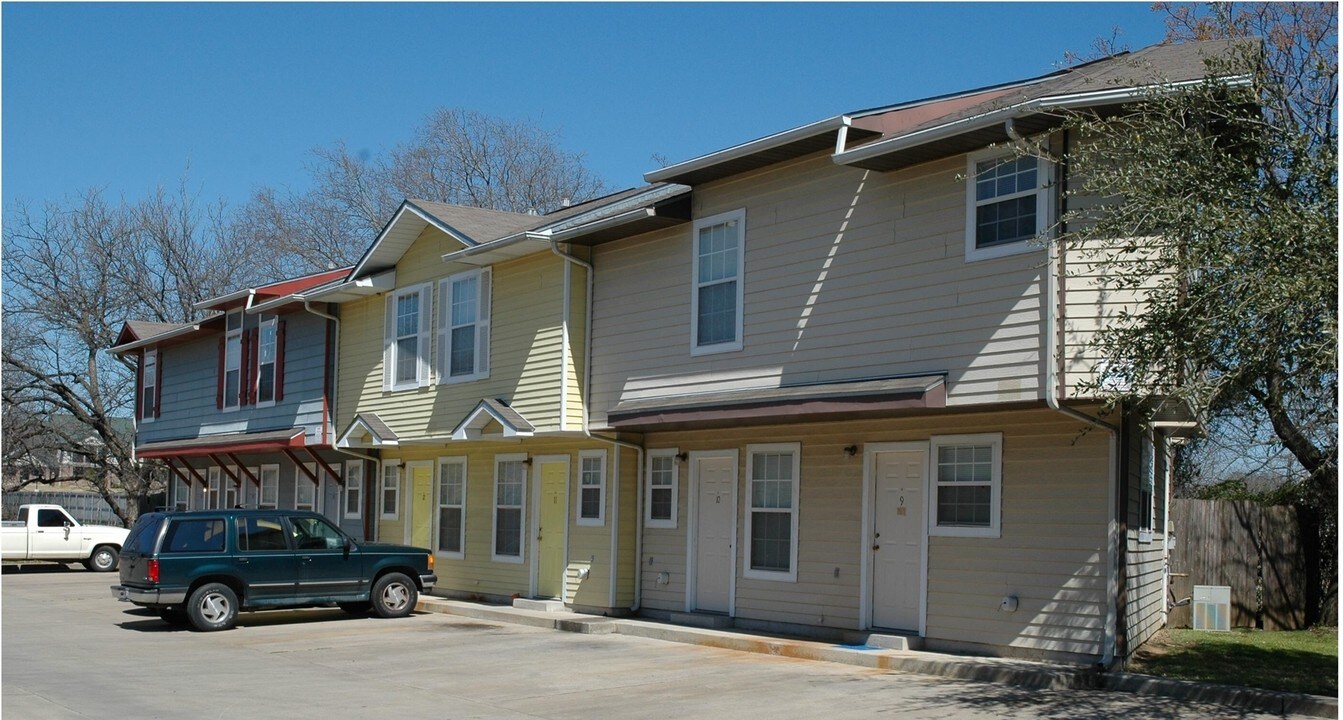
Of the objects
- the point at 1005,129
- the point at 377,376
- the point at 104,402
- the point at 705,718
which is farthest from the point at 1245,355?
the point at 104,402

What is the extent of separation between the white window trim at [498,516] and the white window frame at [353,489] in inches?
196

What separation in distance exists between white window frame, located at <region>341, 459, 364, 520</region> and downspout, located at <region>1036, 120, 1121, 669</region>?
17241 millimetres

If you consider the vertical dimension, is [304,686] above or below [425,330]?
below

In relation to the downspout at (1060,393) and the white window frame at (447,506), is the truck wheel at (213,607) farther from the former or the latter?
the downspout at (1060,393)

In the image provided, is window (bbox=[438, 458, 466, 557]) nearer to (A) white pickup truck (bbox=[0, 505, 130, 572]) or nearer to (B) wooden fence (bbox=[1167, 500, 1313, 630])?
(A) white pickup truck (bbox=[0, 505, 130, 572])

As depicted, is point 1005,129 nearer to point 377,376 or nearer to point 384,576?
point 384,576

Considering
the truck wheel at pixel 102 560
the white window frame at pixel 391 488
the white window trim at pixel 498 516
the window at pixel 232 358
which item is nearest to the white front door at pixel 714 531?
the white window trim at pixel 498 516

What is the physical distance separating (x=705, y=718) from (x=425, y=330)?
13810mm

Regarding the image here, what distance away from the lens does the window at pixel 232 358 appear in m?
31.1

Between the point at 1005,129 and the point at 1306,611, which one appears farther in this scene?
the point at 1306,611

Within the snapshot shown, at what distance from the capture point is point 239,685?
13766 mm

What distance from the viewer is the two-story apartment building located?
27734 millimetres

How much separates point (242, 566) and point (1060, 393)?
12166 mm

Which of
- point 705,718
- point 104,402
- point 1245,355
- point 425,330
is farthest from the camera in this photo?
point 104,402
